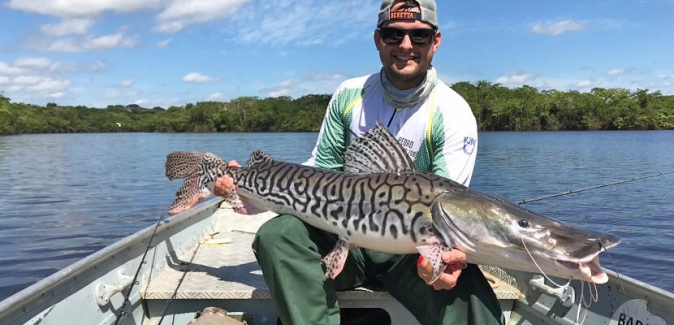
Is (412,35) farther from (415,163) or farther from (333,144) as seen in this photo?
(333,144)

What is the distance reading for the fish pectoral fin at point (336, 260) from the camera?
3.54 metres

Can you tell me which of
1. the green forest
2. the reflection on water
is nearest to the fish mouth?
the reflection on water

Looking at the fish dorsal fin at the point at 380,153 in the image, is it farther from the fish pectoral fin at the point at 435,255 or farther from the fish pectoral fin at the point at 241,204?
the fish pectoral fin at the point at 241,204

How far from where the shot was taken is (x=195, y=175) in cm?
473

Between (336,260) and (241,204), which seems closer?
(336,260)

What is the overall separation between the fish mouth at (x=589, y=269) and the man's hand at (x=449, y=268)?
1.80ft

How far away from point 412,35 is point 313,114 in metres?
123

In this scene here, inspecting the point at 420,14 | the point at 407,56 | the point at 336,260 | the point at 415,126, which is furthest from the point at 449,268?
the point at 420,14

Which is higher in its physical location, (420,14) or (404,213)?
(420,14)

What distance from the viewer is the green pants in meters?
3.48

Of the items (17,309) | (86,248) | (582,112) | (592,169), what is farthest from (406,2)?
(582,112)

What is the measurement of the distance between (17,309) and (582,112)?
340 feet

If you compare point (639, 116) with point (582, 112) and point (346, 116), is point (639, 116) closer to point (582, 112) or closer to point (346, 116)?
point (582, 112)

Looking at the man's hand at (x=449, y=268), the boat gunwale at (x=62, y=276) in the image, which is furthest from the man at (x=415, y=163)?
the boat gunwale at (x=62, y=276)
